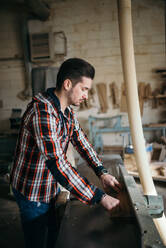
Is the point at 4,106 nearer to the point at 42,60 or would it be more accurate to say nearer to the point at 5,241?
the point at 42,60

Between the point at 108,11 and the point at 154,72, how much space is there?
1.55 meters

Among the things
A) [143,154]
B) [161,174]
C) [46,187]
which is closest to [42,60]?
[161,174]

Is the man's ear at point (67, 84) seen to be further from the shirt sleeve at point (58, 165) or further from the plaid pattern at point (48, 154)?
the shirt sleeve at point (58, 165)

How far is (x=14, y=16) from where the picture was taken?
13.3ft

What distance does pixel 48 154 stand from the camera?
0.86 m

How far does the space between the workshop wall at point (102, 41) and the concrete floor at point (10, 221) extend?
203cm

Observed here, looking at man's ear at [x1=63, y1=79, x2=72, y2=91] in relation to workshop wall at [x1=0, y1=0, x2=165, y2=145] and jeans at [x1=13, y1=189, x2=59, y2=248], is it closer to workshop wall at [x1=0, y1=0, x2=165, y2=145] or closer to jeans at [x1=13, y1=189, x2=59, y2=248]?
jeans at [x1=13, y1=189, x2=59, y2=248]

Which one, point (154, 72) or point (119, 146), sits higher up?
point (154, 72)

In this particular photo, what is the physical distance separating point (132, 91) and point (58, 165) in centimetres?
46

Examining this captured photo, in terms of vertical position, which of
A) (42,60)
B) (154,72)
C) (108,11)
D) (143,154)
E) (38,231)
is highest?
(108,11)

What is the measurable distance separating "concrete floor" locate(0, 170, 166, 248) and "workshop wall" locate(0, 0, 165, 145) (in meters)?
2.03

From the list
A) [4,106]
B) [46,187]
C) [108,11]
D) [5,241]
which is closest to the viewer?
[46,187]

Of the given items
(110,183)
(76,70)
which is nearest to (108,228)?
(110,183)

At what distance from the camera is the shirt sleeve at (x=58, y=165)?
0.84 m
